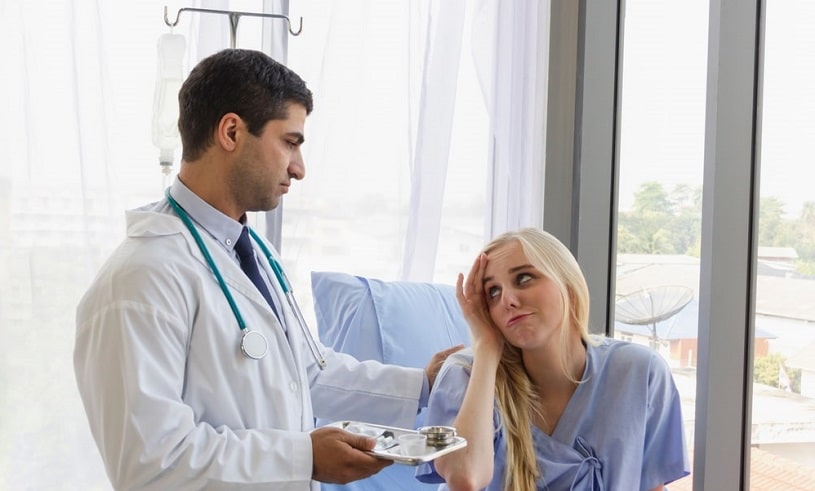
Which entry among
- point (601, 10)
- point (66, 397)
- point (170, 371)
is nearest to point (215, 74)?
point (170, 371)

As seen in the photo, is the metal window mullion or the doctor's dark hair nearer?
the doctor's dark hair

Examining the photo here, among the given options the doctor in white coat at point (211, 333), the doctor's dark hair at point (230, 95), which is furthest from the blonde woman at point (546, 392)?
the doctor's dark hair at point (230, 95)

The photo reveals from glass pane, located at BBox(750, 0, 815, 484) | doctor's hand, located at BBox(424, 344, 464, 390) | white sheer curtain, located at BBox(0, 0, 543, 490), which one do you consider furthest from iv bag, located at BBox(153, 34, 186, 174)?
glass pane, located at BBox(750, 0, 815, 484)

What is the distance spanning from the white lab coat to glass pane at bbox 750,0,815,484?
123cm

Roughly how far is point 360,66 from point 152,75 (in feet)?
2.11

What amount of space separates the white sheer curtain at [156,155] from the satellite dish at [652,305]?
55cm

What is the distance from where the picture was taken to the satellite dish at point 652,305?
2678 mm

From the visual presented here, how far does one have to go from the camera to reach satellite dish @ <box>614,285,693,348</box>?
8.79ft

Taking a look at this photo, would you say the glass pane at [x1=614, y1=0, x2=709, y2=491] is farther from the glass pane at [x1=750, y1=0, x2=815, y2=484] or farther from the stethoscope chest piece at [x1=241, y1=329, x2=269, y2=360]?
the stethoscope chest piece at [x1=241, y1=329, x2=269, y2=360]

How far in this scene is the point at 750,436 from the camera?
221 centimetres

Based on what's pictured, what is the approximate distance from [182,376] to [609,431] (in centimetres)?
88

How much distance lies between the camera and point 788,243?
2180 millimetres

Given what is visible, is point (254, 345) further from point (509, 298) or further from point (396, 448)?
point (509, 298)

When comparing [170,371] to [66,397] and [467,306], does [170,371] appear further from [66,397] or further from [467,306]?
[66,397]
